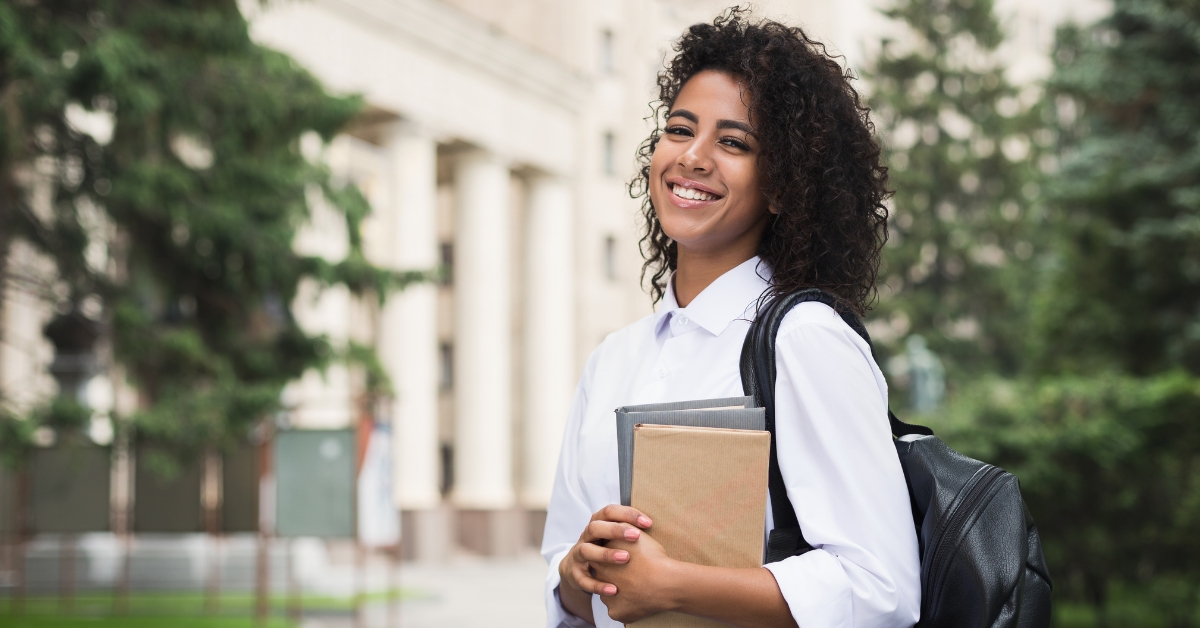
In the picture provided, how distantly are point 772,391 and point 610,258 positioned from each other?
4302 cm

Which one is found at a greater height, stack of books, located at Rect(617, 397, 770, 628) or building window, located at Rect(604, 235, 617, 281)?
building window, located at Rect(604, 235, 617, 281)

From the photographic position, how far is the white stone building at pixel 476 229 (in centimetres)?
3086

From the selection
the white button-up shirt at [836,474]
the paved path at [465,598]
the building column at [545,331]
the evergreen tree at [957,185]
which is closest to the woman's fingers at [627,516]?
the white button-up shirt at [836,474]

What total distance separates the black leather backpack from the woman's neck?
26 centimetres

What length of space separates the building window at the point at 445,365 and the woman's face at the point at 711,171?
4205 centimetres

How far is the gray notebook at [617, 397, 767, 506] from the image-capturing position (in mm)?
2008

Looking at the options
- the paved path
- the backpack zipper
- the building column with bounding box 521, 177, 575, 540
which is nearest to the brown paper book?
the backpack zipper

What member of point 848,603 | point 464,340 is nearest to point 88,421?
point 848,603

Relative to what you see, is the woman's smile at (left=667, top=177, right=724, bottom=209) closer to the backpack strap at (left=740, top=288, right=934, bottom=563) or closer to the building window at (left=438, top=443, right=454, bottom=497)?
the backpack strap at (left=740, top=288, right=934, bottom=563)

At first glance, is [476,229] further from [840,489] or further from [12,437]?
[840,489]

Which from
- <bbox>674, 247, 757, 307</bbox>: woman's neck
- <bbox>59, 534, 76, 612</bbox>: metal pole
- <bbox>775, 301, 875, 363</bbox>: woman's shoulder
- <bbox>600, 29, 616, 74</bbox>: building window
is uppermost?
<bbox>600, 29, 616, 74</bbox>: building window

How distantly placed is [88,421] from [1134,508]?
10613mm

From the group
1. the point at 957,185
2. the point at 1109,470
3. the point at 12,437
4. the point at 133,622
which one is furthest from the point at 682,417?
the point at 957,185

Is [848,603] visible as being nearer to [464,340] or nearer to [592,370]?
[592,370]
